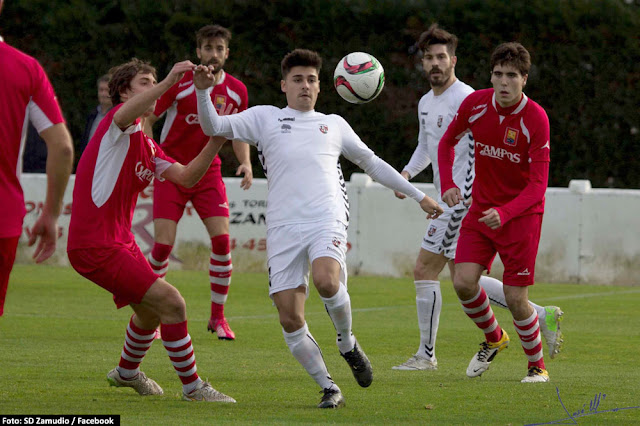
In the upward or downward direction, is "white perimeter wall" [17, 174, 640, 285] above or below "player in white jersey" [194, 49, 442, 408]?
below

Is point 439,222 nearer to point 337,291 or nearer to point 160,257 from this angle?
point 337,291

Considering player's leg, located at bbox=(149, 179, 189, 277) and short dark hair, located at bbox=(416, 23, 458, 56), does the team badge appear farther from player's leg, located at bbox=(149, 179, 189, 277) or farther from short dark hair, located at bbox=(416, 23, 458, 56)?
short dark hair, located at bbox=(416, 23, 458, 56)

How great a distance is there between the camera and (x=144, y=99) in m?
6.65

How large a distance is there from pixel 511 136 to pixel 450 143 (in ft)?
2.04

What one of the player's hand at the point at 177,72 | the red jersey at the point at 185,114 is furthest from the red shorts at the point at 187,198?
the player's hand at the point at 177,72

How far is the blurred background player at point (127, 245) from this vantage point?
6812mm

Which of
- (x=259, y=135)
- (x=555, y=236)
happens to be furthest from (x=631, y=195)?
(x=259, y=135)

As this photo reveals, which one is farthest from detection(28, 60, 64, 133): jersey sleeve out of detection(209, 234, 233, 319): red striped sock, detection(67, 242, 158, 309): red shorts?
detection(209, 234, 233, 319): red striped sock

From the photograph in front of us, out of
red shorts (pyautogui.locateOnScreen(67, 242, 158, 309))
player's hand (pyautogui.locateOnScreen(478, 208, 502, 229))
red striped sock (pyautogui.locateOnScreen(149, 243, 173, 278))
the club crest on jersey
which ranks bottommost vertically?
red striped sock (pyautogui.locateOnScreen(149, 243, 173, 278))

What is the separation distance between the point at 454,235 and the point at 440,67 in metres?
1.33

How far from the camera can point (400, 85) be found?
1847 cm

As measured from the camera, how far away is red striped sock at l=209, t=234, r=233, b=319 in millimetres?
10328

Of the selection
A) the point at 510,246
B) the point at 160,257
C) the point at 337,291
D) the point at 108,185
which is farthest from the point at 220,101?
the point at 337,291

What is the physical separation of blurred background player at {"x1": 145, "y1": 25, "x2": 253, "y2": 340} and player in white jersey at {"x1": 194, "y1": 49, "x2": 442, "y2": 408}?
2.97 meters
